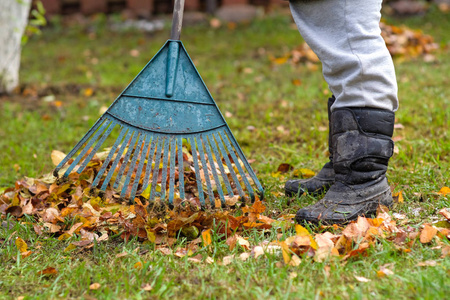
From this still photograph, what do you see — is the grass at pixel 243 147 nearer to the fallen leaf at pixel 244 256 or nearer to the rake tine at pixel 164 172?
the fallen leaf at pixel 244 256

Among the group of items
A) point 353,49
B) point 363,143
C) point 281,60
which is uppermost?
point 353,49

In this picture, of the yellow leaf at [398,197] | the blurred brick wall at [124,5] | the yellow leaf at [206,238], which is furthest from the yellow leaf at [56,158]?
the blurred brick wall at [124,5]

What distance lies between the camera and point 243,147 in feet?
10.4

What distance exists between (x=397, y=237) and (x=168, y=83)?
104 centimetres

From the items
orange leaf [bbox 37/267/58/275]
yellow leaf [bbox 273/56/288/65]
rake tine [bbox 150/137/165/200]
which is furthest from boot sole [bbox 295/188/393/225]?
yellow leaf [bbox 273/56/288/65]

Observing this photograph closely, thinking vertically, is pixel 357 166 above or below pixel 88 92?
above

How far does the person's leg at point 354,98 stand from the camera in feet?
5.80

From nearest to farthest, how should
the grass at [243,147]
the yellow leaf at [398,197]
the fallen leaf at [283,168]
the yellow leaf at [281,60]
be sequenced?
the grass at [243,147]
the yellow leaf at [398,197]
the fallen leaf at [283,168]
the yellow leaf at [281,60]

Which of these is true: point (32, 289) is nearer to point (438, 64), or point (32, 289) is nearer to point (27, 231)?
point (27, 231)

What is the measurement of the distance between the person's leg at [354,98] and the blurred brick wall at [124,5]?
7.77 metres

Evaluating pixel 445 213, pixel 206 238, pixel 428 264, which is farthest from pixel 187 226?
pixel 445 213

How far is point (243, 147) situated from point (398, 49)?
10.3 ft

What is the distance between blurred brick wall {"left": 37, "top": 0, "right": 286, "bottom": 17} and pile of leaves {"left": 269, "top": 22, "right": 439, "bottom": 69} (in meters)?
3.94

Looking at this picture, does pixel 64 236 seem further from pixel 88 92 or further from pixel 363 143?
pixel 88 92
